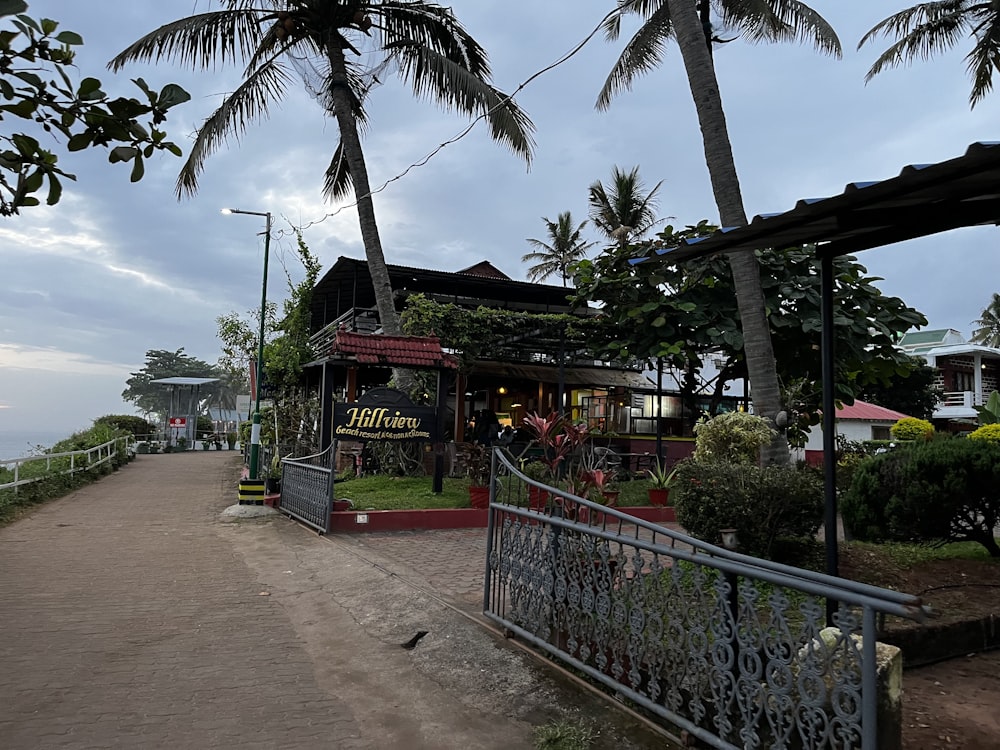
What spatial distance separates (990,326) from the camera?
211ft

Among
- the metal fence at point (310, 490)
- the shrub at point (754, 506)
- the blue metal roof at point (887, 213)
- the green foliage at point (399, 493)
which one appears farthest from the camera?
the green foliage at point (399, 493)

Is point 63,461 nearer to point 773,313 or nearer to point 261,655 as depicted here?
point 261,655

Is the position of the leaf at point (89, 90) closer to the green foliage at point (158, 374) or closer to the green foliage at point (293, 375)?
the green foliage at point (293, 375)

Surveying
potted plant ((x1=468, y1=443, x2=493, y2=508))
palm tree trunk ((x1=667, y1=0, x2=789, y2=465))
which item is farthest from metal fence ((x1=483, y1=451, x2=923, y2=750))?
potted plant ((x1=468, y1=443, x2=493, y2=508))

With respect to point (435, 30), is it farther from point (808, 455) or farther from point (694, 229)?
point (808, 455)

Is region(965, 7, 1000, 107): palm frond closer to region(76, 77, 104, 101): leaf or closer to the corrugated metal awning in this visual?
the corrugated metal awning

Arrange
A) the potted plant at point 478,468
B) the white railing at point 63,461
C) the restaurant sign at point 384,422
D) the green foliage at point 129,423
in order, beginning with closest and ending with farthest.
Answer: the restaurant sign at point 384,422 → the potted plant at point 478,468 → the white railing at point 63,461 → the green foliage at point 129,423

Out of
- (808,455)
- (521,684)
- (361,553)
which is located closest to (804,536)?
(521,684)

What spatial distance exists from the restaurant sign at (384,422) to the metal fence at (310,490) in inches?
20.5

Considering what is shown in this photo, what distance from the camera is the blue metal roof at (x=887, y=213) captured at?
3031 mm

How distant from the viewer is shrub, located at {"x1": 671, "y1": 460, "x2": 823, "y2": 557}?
6.52 m

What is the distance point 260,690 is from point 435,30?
52.2ft

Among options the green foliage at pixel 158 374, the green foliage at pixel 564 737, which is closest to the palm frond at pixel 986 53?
the green foliage at pixel 564 737

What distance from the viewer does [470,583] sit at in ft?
23.3
